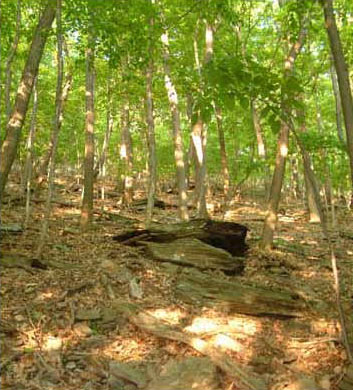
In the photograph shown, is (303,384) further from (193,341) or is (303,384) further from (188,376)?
(193,341)

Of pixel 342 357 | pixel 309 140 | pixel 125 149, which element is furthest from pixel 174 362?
pixel 125 149

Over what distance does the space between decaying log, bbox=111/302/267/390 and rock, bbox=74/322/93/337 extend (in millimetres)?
677

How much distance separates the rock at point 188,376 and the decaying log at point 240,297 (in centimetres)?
201

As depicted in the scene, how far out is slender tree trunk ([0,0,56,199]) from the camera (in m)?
8.28

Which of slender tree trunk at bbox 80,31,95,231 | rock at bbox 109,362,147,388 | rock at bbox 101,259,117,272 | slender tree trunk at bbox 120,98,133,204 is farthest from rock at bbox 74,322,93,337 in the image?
slender tree trunk at bbox 120,98,133,204

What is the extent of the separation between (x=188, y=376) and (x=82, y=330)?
1.95 metres

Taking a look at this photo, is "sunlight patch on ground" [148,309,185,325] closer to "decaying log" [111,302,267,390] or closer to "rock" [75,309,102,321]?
"decaying log" [111,302,267,390]

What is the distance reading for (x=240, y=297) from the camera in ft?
25.8

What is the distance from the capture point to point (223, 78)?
13.3 ft

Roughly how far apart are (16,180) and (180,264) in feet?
67.0

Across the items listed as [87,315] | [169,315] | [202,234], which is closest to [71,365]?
[87,315]

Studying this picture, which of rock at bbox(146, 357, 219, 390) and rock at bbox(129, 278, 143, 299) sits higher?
rock at bbox(129, 278, 143, 299)

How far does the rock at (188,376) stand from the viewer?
536 cm

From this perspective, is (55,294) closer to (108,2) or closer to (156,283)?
(156,283)
